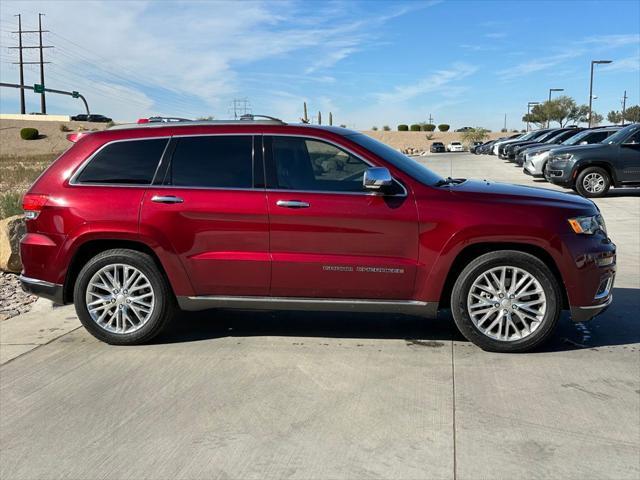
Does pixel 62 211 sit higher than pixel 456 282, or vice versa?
pixel 62 211

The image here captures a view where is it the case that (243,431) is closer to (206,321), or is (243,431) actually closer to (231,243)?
(231,243)

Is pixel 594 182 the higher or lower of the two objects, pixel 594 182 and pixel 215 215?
the higher

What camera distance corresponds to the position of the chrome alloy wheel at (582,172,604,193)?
16188 millimetres

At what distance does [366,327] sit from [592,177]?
12.6m

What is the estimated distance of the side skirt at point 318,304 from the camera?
4973mm

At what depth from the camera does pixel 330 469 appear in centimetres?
329

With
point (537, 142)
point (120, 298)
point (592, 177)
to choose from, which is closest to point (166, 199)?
point (120, 298)

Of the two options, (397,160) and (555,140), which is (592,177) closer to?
(555,140)

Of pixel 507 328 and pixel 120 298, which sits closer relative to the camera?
pixel 507 328

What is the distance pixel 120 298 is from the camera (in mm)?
5289

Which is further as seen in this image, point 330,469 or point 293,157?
point 293,157

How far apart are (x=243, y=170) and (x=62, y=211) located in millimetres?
1555

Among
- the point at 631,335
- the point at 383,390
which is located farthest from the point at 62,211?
the point at 631,335

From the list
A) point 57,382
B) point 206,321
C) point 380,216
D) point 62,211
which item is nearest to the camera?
point 57,382
